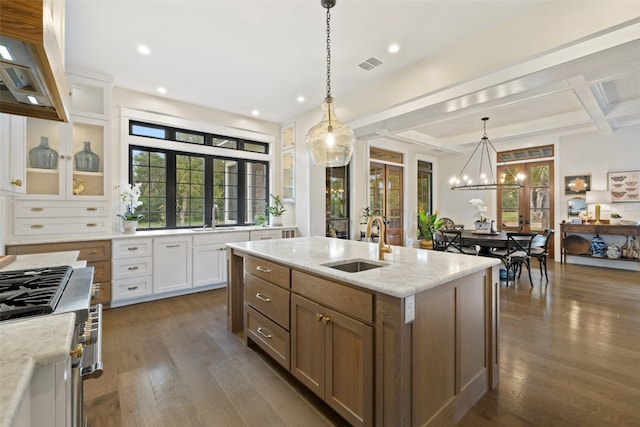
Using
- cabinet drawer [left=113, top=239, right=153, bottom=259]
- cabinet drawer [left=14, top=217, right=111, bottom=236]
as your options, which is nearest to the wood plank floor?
cabinet drawer [left=113, top=239, right=153, bottom=259]

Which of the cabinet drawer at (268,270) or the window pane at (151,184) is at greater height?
the window pane at (151,184)

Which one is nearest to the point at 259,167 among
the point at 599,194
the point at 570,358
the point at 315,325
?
the point at 315,325

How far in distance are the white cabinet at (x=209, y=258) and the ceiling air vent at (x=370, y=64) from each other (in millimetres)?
3018

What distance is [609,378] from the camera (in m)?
2.09

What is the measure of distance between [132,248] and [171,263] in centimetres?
52

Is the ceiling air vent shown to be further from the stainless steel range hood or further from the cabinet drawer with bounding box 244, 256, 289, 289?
the stainless steel range hood

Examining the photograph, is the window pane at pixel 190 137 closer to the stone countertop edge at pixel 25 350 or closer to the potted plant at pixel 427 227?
the stone countertop edge at pixel 25 350

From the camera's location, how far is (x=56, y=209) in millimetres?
3344

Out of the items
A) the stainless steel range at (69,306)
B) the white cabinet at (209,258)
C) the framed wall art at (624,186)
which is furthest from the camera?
the framed wall art at (624,186)

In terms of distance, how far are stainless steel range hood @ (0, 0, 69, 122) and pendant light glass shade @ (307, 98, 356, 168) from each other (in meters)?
1.66

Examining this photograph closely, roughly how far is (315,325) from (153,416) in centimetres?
115

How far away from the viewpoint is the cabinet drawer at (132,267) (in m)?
3.59

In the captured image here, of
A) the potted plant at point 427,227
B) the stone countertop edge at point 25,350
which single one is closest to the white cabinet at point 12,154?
the stone countertop edge at point 25,350

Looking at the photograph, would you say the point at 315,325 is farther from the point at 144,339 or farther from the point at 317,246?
the point at 144,339
